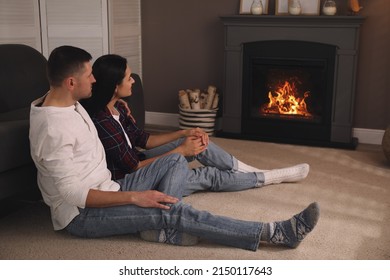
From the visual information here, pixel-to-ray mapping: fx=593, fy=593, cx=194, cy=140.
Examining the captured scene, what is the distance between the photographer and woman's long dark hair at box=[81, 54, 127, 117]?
2773 millimetres

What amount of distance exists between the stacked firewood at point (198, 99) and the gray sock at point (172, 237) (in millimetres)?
2456

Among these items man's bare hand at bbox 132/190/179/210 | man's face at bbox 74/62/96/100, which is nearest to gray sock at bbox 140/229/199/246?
man's bare hand at bbox 132/190/179/210

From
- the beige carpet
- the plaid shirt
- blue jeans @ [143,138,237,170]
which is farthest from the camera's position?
blue jeans @ [143,138,237,170]

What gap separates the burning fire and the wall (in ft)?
1.41

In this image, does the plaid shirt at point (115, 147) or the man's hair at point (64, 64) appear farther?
the plaid shirt at point (115, 147)

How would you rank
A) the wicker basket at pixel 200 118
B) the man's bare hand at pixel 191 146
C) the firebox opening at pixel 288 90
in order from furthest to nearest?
the wicker basket at pixel 200 118
the firebox opening at pixel 288 90
the man's bare hand at pixel 191 146

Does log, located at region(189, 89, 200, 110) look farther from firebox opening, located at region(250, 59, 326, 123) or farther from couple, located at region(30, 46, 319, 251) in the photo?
couple, located at region(30, 46, 319, 251)

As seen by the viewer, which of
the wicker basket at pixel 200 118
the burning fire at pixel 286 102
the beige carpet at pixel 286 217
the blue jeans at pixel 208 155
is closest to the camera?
the beige carpet at pixel 286 217

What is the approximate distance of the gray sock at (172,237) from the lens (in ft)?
8.46

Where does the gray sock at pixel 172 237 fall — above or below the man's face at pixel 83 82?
below

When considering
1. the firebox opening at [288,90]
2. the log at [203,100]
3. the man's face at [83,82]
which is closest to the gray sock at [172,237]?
the man's face at [83,82]

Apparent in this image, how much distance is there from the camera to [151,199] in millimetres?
2479

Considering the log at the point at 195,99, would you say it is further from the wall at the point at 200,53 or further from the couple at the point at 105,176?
A: the couple at the point at 105,176

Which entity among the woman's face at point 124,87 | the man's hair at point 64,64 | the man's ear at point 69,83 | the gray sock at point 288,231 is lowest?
the gray sock at point 288,231
